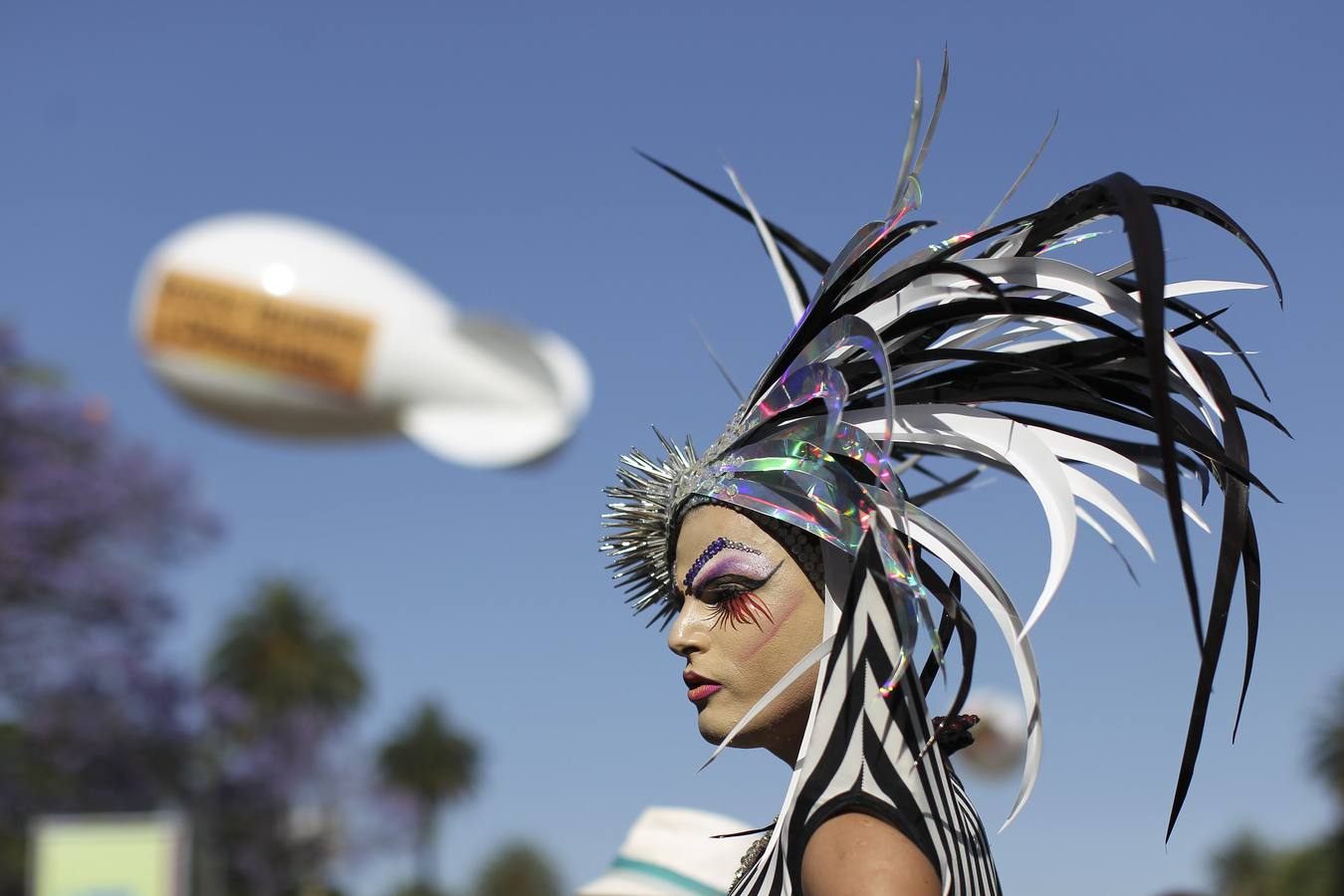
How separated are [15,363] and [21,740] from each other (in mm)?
5535

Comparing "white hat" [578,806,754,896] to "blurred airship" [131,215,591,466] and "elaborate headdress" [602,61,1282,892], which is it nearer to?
"elaborate headdress" [602,61,1282,892]

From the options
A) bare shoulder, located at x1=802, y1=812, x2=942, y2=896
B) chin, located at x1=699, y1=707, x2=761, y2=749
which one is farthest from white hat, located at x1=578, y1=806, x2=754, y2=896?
bare shoulder, located at x1=802, y1=812, x2=942, y2=896

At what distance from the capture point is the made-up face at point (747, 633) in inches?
139

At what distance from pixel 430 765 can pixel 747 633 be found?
190 ft

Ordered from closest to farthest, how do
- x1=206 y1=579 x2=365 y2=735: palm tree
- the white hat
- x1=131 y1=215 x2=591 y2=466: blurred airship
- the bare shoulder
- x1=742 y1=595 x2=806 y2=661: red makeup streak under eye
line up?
x1=131 y1=215 x2=591 y2=466: blurred airship < the bare shoulder < x1=742 y1=595 x2=806 y2=661: red makeup streak under eye < the white hat < x1=206 y1=579 x2=365 y2=735: palm tree

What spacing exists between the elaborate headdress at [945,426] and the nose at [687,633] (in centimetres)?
25

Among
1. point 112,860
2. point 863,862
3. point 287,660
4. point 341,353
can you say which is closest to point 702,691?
point 863,862

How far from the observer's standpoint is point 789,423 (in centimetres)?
365

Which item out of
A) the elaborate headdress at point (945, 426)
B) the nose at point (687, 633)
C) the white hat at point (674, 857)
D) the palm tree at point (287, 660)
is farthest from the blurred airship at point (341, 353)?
the palm tree at point (287, 660)

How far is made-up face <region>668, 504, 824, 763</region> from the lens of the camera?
3.52 metres

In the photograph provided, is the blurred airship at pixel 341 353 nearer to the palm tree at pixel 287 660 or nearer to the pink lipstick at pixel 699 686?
the pink lipstick at pixel 699 686

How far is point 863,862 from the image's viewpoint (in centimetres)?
296

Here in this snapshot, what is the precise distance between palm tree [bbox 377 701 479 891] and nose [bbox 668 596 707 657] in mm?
56970

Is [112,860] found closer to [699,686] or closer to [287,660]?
[699,686]
